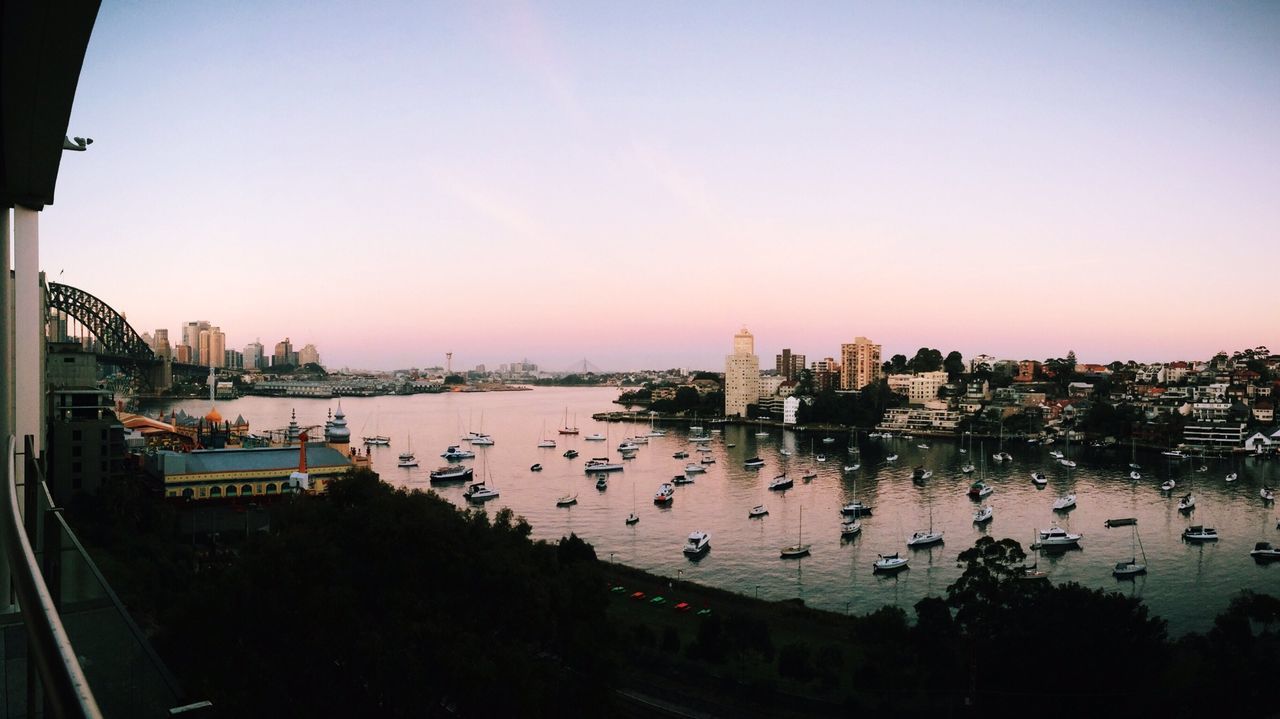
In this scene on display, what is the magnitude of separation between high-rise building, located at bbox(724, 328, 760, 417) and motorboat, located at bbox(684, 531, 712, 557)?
19.1 m

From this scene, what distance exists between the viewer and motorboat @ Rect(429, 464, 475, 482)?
13.9m

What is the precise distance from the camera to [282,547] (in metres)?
3.21

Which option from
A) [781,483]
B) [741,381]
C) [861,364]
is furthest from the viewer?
[861,364]

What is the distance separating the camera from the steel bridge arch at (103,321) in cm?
2781

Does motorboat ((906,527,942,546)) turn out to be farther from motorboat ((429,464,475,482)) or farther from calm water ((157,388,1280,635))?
motorboat ((429,464,475,482))

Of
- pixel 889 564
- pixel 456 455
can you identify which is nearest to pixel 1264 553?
pixel 889 564

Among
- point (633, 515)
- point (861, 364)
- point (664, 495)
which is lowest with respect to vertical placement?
point (633, 515)

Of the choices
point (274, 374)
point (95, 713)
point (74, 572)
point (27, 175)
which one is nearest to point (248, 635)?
point (27, 175)

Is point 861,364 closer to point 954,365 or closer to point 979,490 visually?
point 954,365

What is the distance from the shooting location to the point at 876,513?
34.6ft

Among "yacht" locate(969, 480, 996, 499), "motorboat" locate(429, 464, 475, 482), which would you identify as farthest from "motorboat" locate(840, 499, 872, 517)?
"motorboat" locate(429, 464, 475, 482)

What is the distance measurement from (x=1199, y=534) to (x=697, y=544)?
547 cm

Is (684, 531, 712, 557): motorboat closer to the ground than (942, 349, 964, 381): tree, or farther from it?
closer to the ground

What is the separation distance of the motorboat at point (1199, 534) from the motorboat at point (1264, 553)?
52 cm
